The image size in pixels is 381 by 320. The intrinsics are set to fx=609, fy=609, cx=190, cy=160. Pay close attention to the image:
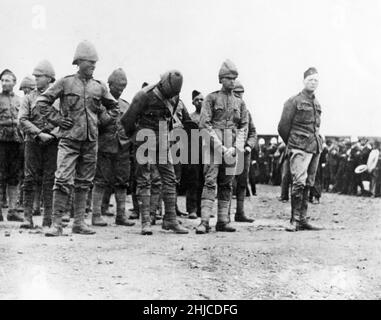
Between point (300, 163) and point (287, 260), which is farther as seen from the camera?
point (300, 163)

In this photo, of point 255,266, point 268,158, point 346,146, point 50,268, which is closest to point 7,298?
point 50,268

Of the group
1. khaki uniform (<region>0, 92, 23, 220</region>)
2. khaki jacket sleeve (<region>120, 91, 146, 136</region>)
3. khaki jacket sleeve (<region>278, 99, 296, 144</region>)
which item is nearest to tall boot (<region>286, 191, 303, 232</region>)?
khaki jacket sleeve (<region>278, 99, 296, 144</region>)

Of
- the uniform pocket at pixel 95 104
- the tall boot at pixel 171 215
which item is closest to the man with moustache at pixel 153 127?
the tall boot at pixel 171 215

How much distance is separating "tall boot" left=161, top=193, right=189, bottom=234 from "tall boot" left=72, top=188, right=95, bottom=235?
3.37 ft

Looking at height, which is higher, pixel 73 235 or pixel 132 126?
pixel 132 126

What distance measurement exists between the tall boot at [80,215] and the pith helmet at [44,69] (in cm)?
172

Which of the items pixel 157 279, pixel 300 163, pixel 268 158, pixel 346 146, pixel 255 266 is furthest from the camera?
pixel 268 158

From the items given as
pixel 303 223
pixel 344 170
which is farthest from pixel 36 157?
pixel 344 170

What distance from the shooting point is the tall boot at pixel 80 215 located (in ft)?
24.2

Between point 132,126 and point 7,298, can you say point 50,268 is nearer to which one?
point 7,298

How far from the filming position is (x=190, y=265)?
5645mm

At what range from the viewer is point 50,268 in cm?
527
